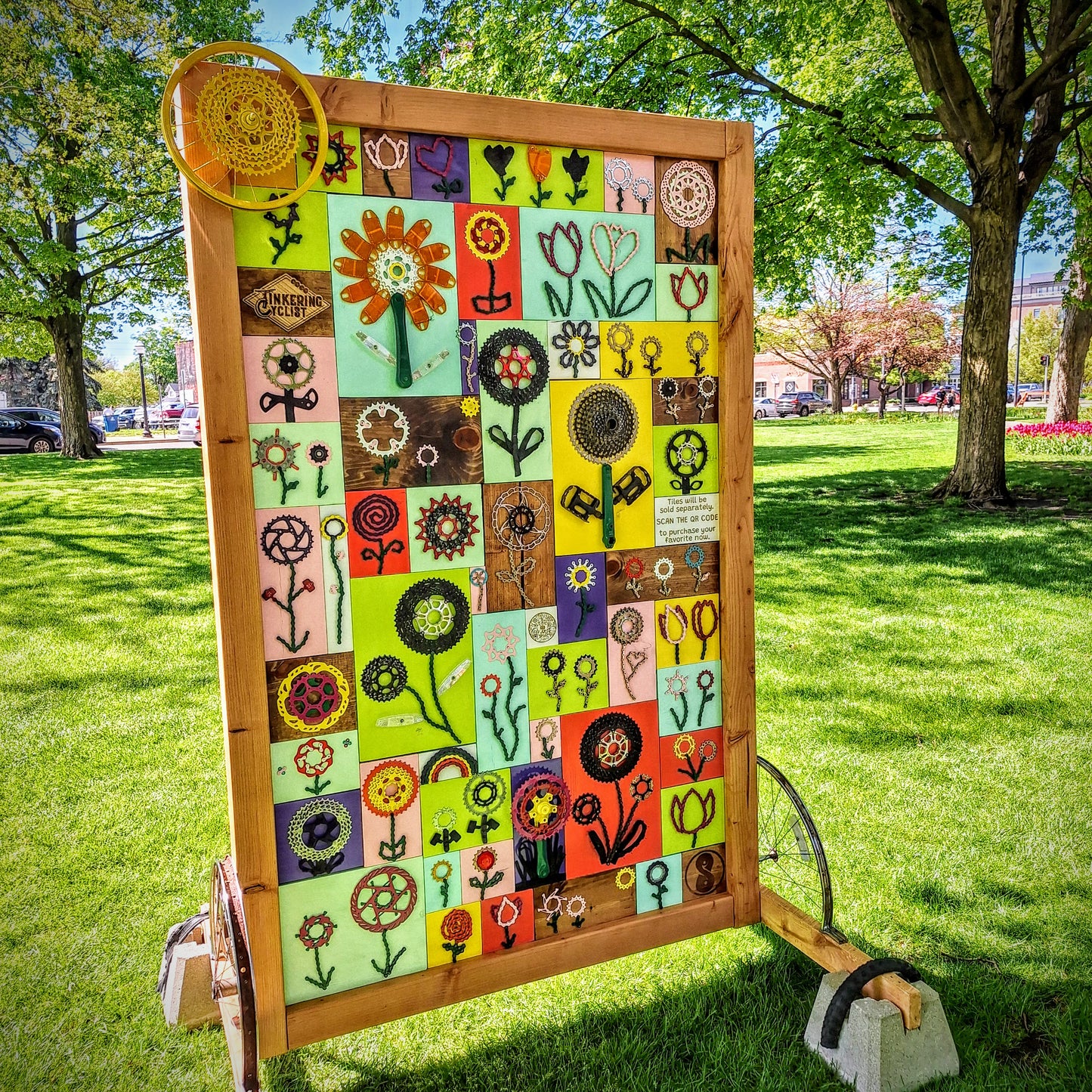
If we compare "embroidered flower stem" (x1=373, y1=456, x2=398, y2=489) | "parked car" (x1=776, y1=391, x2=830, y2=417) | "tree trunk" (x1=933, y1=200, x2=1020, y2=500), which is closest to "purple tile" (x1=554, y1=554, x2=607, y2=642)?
"embroidered flower stem" (x1=373, y1=456, x2=398, y2=489)

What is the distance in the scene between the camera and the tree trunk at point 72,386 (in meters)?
18.9

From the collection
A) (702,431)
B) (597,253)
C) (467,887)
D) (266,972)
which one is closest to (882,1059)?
(467,887)

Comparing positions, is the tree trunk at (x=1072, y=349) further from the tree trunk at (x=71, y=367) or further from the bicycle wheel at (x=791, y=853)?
the tree trunk at (x=71, y=367)

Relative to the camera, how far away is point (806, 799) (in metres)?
3.90

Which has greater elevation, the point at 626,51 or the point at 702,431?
the point at 626,51

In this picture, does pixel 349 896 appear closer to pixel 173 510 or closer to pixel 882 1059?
pixel 882 1059

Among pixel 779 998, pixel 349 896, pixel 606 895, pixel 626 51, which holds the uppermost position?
pixel 626 51

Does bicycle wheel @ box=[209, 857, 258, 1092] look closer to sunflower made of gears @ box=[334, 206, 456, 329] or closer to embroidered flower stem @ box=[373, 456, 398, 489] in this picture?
embroidered flower stem @ box=[373, 456, 398, 489]

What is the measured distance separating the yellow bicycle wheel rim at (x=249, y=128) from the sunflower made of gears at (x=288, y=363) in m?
0.30

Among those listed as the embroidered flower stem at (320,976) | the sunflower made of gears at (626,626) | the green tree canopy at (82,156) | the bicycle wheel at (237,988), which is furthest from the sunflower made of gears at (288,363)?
the green tree canopy at (82,156)

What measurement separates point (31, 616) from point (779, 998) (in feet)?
21.6

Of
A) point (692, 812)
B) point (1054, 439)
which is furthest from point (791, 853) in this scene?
point (1054, 439)

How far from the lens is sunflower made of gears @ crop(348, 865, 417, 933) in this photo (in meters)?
2.18

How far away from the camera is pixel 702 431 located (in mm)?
2539
